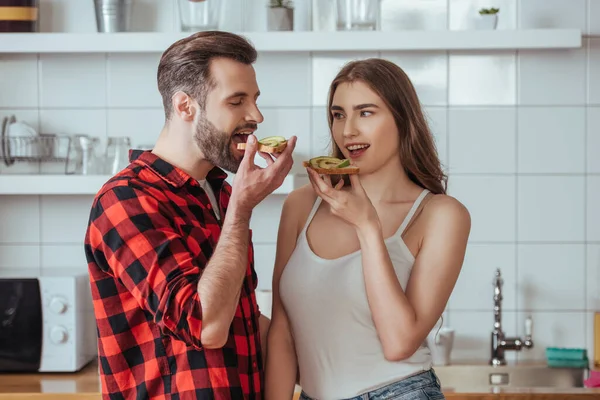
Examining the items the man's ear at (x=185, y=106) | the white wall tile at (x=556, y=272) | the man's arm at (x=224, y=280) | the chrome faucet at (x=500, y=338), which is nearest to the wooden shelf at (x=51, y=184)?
the chrome faucet at (x=500, y=338)

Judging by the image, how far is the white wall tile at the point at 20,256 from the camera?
273 centimetres

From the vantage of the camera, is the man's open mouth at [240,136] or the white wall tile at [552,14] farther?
the white wall tile at [552,14]

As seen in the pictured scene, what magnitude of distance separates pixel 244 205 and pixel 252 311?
25cm

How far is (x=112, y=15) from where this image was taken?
2562 millimetres

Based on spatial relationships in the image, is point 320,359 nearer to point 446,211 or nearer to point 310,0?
point 446,211

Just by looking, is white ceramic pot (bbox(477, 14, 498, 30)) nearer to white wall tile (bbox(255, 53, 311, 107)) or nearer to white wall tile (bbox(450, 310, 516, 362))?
white wall tile (bbox(255, 53, 311, 107))

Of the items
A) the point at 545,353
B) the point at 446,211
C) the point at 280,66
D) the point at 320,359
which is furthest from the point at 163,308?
the point at 545,353

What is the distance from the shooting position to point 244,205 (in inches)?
53.7

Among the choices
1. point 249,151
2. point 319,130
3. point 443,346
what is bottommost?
point 443,346

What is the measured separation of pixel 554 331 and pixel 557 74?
2.79ft

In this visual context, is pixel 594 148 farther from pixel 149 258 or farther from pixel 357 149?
pixel 149 258

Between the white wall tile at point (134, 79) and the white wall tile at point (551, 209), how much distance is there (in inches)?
49.6

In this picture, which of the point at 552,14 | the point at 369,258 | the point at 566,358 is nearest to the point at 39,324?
the point at 369,258

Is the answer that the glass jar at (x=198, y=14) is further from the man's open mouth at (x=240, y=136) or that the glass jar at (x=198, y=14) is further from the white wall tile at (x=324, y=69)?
the man's open mouth at (x=240, y=136)
